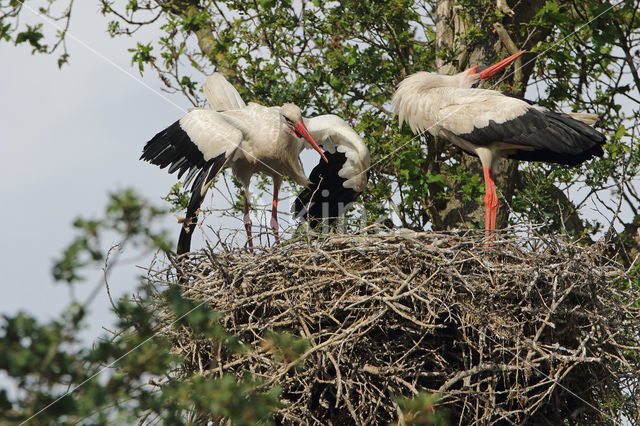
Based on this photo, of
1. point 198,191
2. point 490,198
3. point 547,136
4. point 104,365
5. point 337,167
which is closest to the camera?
point 104,365

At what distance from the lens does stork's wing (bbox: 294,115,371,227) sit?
6789 mm

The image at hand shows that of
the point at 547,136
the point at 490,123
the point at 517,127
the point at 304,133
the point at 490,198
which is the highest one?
the point at 304,133

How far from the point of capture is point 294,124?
6.56m

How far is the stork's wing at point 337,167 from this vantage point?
267 inches

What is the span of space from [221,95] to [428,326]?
11.5 ft

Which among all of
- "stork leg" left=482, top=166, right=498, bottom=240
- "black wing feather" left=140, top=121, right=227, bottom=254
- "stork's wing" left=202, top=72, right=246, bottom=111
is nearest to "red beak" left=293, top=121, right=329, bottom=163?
"black wing feather" left=140, top=121, right=227, bottom=254

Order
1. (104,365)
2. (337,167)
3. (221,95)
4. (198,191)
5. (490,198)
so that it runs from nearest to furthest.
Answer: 1. (104,365)
2. (198,191)
3. (490,198)
4. (337,167)
5. (221,95)

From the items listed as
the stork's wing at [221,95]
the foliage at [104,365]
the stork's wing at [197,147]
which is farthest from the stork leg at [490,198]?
the foliage at [104,365]

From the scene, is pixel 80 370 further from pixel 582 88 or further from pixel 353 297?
pixel 582 88

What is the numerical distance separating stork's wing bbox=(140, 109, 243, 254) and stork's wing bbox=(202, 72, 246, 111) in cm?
40

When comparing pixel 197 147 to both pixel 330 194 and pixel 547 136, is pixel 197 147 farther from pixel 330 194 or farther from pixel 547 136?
pixel 547 136

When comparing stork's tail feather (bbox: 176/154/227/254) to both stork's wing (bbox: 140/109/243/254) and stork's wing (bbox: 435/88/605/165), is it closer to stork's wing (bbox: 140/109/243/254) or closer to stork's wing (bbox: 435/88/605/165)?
stork's wing (bbox: 140/109/243/254)

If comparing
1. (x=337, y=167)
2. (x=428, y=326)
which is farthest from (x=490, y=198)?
(x=428, y=326)

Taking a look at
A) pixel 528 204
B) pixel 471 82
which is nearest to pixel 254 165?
pixel 471 82
